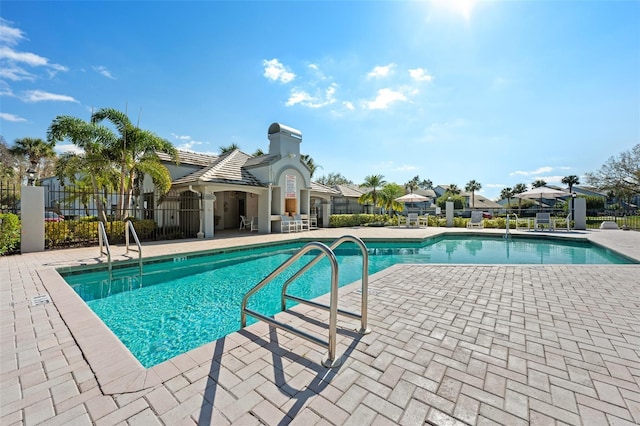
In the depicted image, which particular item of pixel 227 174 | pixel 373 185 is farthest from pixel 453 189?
pixel 227 174

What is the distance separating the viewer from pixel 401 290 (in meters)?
5.17

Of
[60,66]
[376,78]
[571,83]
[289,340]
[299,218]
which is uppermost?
[376,78]

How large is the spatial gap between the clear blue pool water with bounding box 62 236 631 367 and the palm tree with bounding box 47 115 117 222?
22.0 ft

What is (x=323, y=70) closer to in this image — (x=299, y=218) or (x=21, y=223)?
(x=299, y=218)

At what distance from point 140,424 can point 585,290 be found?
720 centimetres

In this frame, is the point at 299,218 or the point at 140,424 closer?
the point at 140,424

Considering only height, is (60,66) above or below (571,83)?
above

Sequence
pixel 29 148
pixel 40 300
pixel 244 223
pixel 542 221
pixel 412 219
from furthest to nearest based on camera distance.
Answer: pixel 29 148
pixel 412 219
pixel 244 223
pixel 542 221
pixel 40 300

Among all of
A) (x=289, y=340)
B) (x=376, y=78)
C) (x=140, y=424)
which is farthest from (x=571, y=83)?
(x=140, y=424)

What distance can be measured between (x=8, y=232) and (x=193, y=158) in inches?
408

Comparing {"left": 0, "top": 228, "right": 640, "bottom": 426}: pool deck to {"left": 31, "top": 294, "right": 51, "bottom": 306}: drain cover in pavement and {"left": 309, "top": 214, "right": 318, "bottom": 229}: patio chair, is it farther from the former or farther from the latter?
{"left": 309, "top": 214, "right": 318, "bottom": 229}: patio chair

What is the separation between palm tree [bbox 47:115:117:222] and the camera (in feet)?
37.1

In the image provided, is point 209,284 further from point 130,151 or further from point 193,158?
point 193,158

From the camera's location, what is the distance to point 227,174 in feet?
50.3
